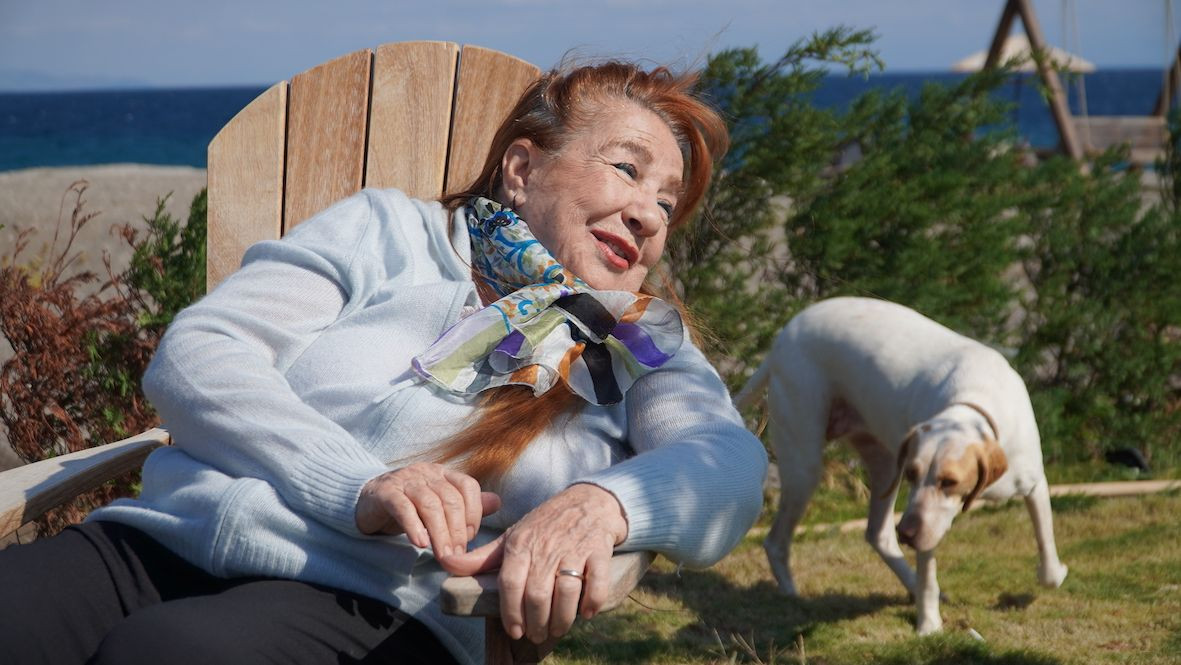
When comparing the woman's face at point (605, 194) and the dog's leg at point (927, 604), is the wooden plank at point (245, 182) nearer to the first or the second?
the woman's face at point (605, 194)

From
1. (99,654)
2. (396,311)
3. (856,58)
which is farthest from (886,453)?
(99,654)

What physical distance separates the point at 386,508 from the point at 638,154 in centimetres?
103

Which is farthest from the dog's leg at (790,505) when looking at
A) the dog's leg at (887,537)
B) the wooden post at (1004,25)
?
the wooden post at (1004,25)

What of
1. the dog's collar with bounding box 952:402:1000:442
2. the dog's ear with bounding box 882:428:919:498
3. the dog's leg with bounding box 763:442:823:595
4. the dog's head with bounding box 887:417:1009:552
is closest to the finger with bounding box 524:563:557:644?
the dog's head with bounding box 887:417:1009:552

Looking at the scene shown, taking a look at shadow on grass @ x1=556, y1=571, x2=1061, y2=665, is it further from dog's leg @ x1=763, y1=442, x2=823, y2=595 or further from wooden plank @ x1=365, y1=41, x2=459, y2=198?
wooden plank @ x1=365, y1=41, x2=459, y2=198

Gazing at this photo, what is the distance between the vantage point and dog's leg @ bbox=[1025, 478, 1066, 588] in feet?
12.6

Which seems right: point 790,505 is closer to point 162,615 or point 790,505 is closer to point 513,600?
point 513,600

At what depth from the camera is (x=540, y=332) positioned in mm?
2111

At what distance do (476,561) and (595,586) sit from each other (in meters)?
0.18

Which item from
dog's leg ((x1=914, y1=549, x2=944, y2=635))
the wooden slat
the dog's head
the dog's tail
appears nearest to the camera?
the wooden slat

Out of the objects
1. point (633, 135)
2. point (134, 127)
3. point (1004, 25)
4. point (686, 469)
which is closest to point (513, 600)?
point (686, 469)

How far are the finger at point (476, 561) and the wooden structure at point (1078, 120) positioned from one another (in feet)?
14.8

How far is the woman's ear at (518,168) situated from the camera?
2.42 m

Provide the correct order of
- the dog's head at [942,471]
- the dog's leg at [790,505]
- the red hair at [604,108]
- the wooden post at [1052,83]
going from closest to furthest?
the red hair at [604,108] → the dog's head at [942,471] → the dog's leg at [790,505] → the wooden post at [1052,83]
